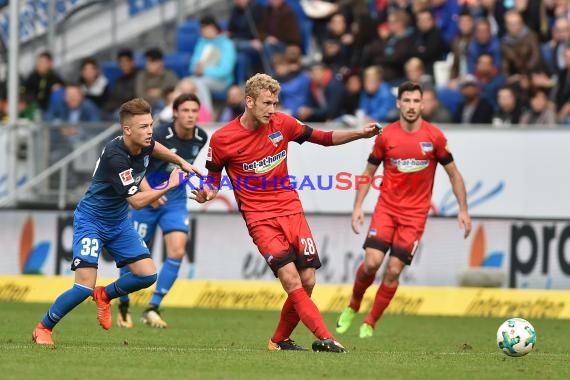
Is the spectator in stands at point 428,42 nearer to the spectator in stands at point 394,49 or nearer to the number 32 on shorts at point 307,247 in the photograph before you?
the spectator in stands at point 394,49

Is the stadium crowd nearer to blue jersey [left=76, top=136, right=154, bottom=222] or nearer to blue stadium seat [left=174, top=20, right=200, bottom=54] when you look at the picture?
blue stadium seat [left=174, top=20, right=200, bottom=54]

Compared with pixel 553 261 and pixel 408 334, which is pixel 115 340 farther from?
pixel 553 261

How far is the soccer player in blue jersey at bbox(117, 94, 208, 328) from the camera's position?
1443cm

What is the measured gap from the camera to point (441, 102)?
1972 centimetres

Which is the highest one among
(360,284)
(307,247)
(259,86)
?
(259,86)

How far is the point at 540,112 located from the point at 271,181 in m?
8.47

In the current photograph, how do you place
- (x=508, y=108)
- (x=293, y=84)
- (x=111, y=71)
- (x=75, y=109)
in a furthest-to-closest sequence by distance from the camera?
(x=111, y=71) → (x=75, y=109) → (x=293, y=84) → (x=508, y=108)

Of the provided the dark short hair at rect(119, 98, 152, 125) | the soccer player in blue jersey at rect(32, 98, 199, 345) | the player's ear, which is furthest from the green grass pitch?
the player's ear

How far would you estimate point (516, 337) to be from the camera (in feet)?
35.7

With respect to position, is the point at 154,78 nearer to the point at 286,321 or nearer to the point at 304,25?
the point at 304,25

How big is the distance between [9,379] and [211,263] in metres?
→ 10.4

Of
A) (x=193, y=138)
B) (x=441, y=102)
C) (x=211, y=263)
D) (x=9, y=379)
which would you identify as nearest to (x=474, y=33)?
(x=441, y=102)

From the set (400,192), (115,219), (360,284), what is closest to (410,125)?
(400,192)

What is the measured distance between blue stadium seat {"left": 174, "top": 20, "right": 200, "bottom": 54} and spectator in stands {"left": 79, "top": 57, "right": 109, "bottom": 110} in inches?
83.4
